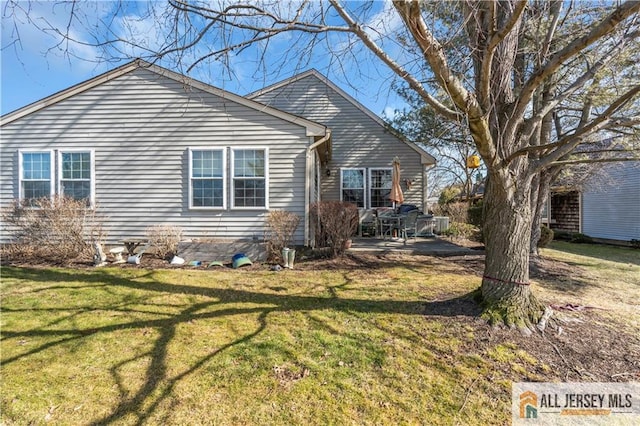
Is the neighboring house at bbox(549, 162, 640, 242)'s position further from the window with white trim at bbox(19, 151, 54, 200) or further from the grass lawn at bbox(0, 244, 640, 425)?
the window with white trim at bbox(19, 151, 54, 200)

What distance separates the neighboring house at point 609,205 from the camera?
507 inches

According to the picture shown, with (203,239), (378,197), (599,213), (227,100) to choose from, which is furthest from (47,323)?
(599,213)

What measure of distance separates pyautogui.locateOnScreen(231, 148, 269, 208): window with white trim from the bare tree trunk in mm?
5535

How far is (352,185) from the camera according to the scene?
41.3ft

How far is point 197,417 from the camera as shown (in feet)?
7.67

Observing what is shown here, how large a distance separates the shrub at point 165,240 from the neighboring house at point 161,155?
0.26 meters

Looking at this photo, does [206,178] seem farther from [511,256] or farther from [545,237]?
[545,237]

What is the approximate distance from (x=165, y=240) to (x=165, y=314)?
151 inches

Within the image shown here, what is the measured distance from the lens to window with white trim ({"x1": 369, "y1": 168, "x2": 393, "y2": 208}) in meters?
12.3

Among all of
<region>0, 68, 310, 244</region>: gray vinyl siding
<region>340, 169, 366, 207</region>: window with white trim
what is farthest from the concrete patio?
<region>340, 169, 366, 207</region>: window with white trim

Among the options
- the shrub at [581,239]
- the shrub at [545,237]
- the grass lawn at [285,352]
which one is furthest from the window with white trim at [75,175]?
the shrub at [581,239]

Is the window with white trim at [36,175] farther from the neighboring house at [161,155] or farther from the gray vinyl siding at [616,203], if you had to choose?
the gray vinyl siding at [616,203]

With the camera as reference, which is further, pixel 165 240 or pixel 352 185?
pixel 352 185

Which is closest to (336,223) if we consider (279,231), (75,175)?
(279,231)
